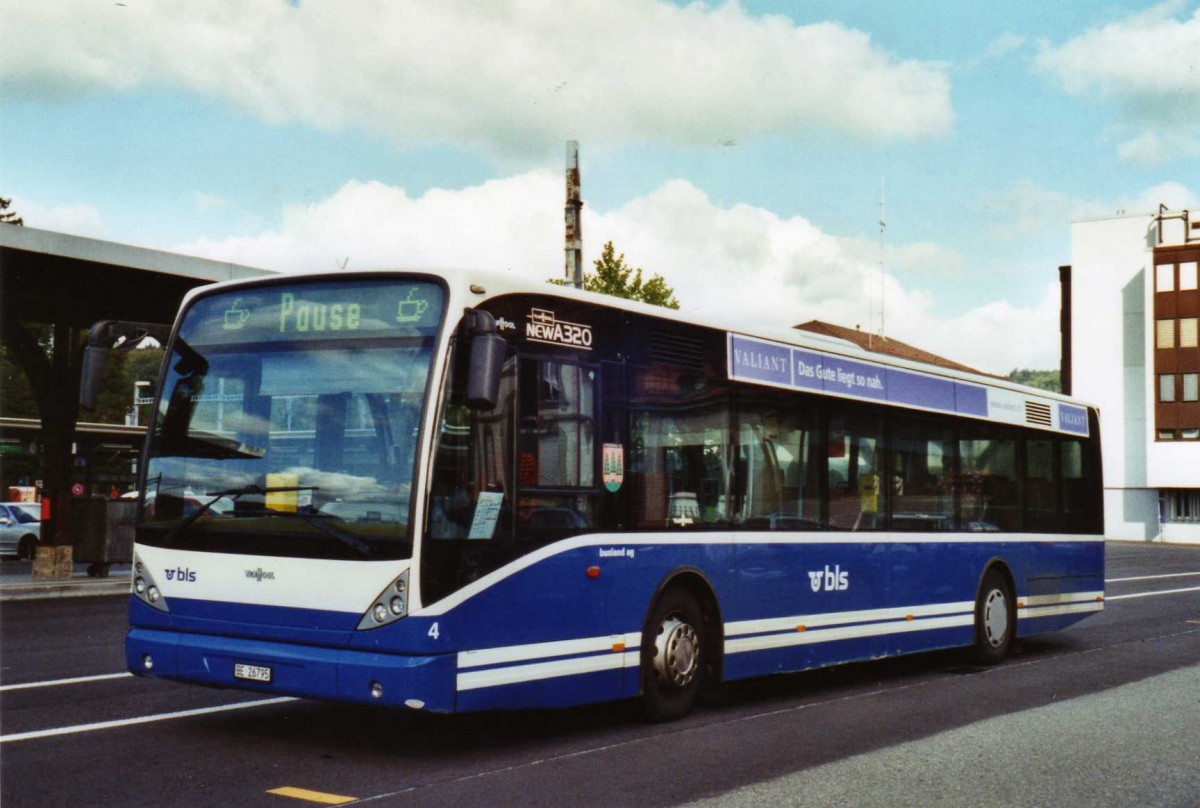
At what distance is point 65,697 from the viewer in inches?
389

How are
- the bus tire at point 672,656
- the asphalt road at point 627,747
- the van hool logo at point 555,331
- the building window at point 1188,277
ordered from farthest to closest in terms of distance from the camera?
the building window at point 1188,277 < the bus tire at point 672,656 < the van hool logo at point 555,331 < the asphalt road at point 627,747

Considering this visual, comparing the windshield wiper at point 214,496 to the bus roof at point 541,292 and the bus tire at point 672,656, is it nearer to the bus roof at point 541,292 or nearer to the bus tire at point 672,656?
the bus roof at point 541,292

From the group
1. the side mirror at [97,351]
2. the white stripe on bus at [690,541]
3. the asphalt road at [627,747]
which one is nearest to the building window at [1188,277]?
the white stripe on bus at [690,541]

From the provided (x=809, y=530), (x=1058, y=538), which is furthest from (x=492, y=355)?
(x=1058, y=538)

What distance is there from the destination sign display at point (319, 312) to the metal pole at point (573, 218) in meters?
17.4

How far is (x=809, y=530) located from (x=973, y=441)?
3.49 metres

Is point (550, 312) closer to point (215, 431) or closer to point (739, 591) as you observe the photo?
point (215, 431)

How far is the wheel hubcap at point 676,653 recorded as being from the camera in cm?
938

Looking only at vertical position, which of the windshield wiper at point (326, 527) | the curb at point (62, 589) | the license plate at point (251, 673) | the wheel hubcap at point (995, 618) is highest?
the windshield wiper at point (326, 527)

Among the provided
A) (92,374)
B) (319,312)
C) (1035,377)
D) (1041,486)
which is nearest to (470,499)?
(319,312)

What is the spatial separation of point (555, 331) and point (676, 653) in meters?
2.50

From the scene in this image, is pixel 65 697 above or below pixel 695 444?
below

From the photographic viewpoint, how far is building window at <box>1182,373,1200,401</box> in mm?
72875

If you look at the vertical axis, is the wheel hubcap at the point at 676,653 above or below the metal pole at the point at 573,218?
below
